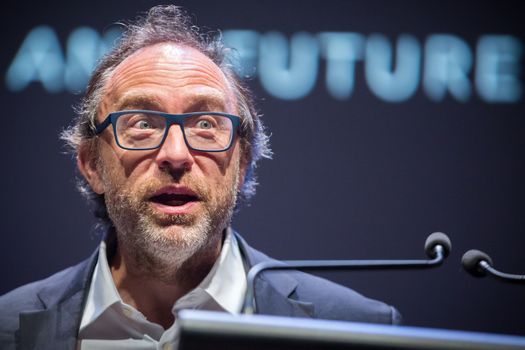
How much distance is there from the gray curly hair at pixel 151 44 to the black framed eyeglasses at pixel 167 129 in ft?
0.58

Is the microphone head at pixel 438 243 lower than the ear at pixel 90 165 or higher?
lower

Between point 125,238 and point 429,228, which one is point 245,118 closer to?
point 125,238

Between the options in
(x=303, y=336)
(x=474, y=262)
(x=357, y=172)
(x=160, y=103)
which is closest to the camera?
(x=303, y=336)

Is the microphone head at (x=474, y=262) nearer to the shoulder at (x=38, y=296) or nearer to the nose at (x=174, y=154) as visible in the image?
the nose at (x=174, y=154)

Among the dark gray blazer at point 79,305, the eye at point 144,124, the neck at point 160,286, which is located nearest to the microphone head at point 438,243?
the dark gray blazer at point 79,305

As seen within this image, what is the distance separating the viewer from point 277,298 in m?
2.09

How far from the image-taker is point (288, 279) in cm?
219

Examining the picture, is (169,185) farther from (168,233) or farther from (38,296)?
(38,296)

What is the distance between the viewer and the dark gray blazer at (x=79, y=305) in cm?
197

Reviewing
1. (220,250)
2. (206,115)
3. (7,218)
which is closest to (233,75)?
(206,115)

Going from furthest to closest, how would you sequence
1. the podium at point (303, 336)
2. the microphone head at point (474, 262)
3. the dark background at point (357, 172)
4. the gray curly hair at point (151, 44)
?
1. the dark background at point (357, 172)
2. the gray curly hair at point (151, 44)
3. the microphone head at point (474, 262)
4. the podium at point (303, 336)

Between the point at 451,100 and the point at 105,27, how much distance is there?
4.49 ft

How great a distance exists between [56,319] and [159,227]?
1.33 ft

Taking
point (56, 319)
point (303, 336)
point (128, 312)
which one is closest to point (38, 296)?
point (56, 319)
